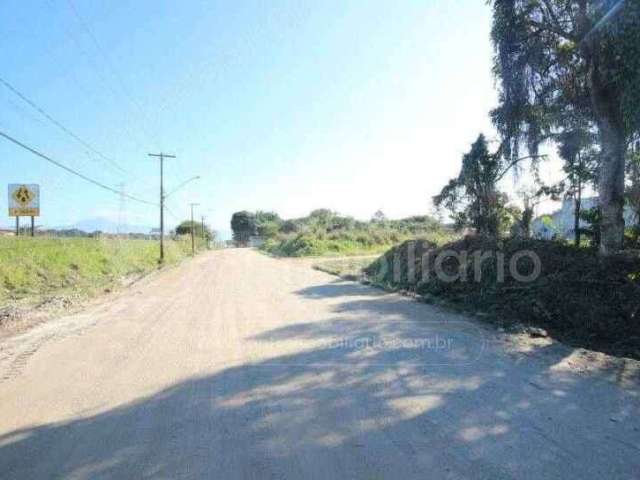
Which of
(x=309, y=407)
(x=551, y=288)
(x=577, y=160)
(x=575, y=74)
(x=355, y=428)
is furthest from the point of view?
(x=577, y=160)

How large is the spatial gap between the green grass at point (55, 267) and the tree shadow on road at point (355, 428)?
11.5 m

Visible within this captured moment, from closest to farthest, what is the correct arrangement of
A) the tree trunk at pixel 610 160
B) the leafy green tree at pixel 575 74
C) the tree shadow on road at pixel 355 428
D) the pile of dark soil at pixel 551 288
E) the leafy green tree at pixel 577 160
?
the tree shadow on road at pixel 355 428, the leafy green tree at pixel 575 74, the pile of dark soil at pixel 551 288, the tree trunk at pixel 610 160, the leafy green tree at pixel 577 160

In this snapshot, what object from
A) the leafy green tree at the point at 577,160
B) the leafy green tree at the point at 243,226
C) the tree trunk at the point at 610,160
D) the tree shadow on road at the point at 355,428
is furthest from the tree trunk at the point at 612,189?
the leafy green tree at the point at 243,226

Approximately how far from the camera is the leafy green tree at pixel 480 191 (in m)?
13.0

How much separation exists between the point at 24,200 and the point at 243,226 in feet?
295

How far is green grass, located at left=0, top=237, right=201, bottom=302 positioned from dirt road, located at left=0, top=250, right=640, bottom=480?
8.66 m

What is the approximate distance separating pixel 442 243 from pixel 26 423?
12380 mm

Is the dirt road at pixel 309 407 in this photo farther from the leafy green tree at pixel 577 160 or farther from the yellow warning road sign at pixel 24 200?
the yellow warning road sign at pixel 24 200

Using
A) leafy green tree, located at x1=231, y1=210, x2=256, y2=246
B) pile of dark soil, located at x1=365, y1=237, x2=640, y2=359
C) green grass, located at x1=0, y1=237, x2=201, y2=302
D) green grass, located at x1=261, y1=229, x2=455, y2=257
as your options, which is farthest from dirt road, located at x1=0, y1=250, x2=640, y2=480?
leafy green tree, located at x1=231, y1=210, x2=256, y2=246

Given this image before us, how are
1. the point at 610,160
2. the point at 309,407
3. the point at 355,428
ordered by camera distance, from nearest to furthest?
the point at 355,428 < the point at 309,407 < the point at 610,160

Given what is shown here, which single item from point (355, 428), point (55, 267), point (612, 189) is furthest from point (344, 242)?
point (355, 428)

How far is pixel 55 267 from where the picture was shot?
60.2ft

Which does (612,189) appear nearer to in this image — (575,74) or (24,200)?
(575,74)

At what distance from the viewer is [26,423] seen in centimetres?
408
